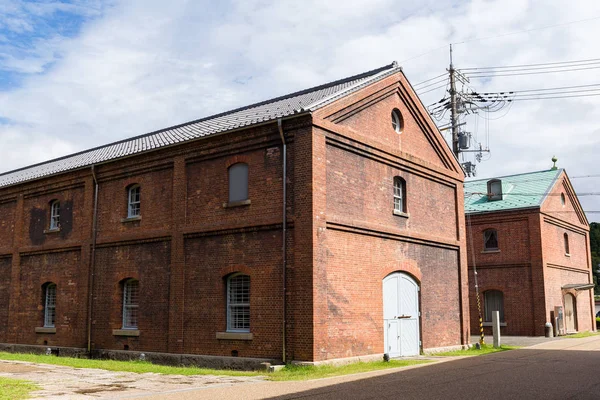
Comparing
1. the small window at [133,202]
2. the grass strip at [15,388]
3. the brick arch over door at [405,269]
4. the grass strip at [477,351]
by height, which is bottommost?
the grass strip at [477,351]

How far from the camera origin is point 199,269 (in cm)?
1903

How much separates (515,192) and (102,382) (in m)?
26.5

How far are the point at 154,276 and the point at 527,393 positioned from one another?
12.7 m

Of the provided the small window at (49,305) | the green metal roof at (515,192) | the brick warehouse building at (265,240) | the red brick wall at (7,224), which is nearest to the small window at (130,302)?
the brick warehouse building at (265,240)

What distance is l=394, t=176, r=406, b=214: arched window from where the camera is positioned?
20953 millimetres

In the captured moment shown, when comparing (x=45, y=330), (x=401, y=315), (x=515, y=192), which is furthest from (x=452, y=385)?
(x=515, y=192)

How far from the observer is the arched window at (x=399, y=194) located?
825 inches

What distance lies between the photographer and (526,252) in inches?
1237

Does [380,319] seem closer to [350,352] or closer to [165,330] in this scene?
[350,352]

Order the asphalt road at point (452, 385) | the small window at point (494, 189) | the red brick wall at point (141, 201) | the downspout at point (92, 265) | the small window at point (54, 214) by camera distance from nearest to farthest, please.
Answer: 1. the asphalt road at point (452, 385)
2. the red brick wall at point (141, 201)
3. the downspout at point (92, 265)
4. the small window at point (54, 214)
5. the small window at point (494, 189)

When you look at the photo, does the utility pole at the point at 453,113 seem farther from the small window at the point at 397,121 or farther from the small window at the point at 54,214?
the small window at the point at 54,214

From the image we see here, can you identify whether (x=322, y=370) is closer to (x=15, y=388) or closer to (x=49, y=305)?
(x=15, y=388)

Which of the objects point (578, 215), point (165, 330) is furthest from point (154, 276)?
point (578, 215)

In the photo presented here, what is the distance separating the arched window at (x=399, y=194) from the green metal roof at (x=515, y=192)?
1315cm
